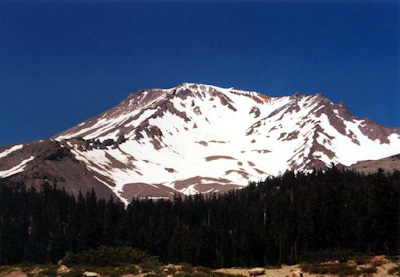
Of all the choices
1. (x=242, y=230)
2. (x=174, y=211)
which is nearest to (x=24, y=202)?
(x=174, y=211)

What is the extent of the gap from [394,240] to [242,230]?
39557mm

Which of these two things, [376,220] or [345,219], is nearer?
[376,220]

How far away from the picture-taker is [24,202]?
16112 centimetres

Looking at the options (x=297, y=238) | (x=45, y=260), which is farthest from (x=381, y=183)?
(x=45, y=260)

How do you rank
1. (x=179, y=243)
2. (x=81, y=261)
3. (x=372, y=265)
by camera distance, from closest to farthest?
(x=372, y=265), (x=81, y=261), (x=179, y=243)

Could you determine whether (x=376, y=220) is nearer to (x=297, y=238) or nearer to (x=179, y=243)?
(x=297, y=238)

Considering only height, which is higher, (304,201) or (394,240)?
(304,201)

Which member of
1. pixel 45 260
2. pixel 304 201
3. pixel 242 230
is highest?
pixel 304 201

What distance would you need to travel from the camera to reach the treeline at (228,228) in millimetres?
80812

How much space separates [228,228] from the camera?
122688mm

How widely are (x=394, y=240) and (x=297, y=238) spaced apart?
21.7 metres

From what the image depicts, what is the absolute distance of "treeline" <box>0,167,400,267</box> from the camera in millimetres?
80812

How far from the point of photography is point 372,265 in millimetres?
51844

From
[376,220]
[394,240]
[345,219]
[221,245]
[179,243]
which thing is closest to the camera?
[394,240]
